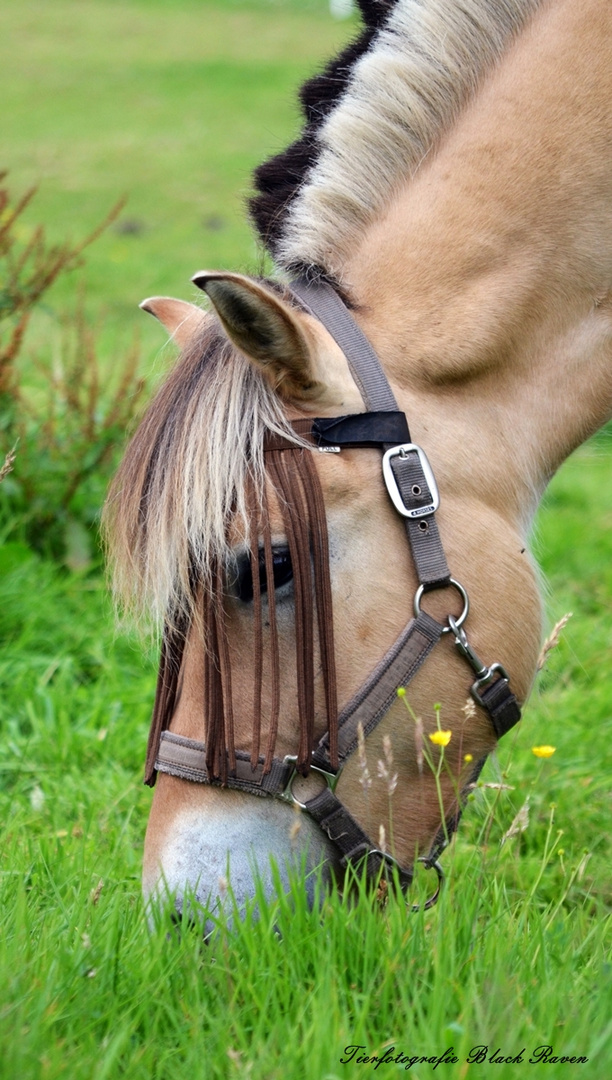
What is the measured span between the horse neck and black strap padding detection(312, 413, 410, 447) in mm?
107

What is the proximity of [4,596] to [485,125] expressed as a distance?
2553mm

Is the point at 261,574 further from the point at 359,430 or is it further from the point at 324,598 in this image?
the point at 359,430

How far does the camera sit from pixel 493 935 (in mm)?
1834

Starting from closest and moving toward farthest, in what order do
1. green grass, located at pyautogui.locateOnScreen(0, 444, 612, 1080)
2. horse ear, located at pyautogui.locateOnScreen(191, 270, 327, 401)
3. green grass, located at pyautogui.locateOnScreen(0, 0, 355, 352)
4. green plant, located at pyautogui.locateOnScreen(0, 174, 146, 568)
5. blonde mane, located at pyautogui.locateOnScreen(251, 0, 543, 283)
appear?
green grass, located at pyautogui.locateOnScreen(0, 444, 612, 1080) → horse ear, located at pyautogui.locateOnScreen(191, 270, 327, 401) → blonde mane, located at pyautogui.locateOnScreen(251, 0, 543, 283) → green plant, located at pyautogui.locateOnScreen(0, 174, 146, 568) → green grass, located at pyautogui.locateOnScreen(0, 0, 355, 352)

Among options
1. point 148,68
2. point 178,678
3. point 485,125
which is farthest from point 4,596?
point 148,68

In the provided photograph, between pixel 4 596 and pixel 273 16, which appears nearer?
pixel 4 596

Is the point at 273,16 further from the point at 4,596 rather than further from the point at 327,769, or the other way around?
the point at 327,769

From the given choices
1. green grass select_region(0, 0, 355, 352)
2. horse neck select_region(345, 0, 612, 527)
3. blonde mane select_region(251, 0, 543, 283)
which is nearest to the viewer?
horse neck select_region(345, 0, 612, 527)

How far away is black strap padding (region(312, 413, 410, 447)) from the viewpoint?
6.92ft

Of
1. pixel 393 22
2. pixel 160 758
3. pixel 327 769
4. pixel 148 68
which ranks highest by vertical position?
pixel 393 22

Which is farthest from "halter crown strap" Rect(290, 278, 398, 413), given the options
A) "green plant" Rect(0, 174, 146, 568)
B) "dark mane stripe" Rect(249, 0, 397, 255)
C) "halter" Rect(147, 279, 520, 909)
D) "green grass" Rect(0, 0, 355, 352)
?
"green grass" Rect(0, 0, 355, 352)

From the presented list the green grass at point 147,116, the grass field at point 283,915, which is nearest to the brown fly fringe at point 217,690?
the grass field at point 283,915

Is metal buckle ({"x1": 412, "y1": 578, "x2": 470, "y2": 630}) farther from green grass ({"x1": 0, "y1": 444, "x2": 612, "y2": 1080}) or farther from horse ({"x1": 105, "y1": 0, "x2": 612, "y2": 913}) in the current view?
green grass ({"x1": 0, "y1": 444, "x2": 612, "y2": 1080})

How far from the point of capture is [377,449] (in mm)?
2125
